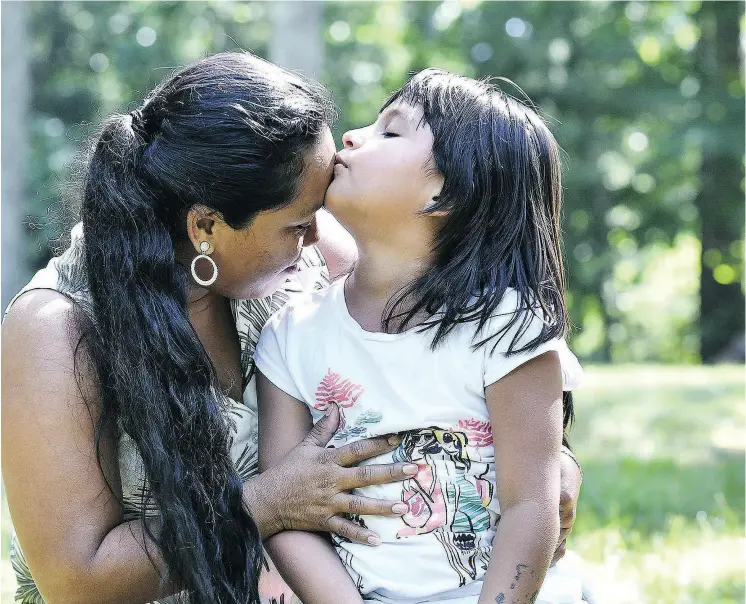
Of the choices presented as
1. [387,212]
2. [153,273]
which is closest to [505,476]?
[387,212]

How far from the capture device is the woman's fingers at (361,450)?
2135mm

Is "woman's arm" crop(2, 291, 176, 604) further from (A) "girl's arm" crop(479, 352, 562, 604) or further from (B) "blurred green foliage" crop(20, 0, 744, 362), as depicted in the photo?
(B) "blurred green foliage" crop(20, 0, 744, 362)

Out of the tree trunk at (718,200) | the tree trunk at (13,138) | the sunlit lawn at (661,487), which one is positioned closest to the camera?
the sunlit lawn at (661,487)

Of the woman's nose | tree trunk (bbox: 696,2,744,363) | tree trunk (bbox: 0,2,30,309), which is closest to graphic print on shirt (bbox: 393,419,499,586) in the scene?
the woman's nose

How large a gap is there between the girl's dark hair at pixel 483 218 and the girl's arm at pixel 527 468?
12 cm

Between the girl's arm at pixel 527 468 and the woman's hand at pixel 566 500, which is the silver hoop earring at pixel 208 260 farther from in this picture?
the woman's hand at pixel 566 500

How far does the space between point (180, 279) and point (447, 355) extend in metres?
0.63

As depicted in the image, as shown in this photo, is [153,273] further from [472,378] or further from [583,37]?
[583,37]

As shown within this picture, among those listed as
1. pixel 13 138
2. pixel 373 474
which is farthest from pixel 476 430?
pixel 13 138

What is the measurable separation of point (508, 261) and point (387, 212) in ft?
0.99

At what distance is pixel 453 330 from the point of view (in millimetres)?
2150

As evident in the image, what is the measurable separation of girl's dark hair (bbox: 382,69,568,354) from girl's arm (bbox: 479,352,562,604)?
0.38ft

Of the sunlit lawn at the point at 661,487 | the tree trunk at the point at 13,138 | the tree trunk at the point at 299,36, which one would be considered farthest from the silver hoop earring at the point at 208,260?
the tree trunk at the point at 13,138

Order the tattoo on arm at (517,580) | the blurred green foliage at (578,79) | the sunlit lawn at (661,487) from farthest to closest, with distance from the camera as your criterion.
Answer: the blurred green foliage at (578,79) → the sunlit lawn at (661,487) → the tattoo on arm at (517,580)
